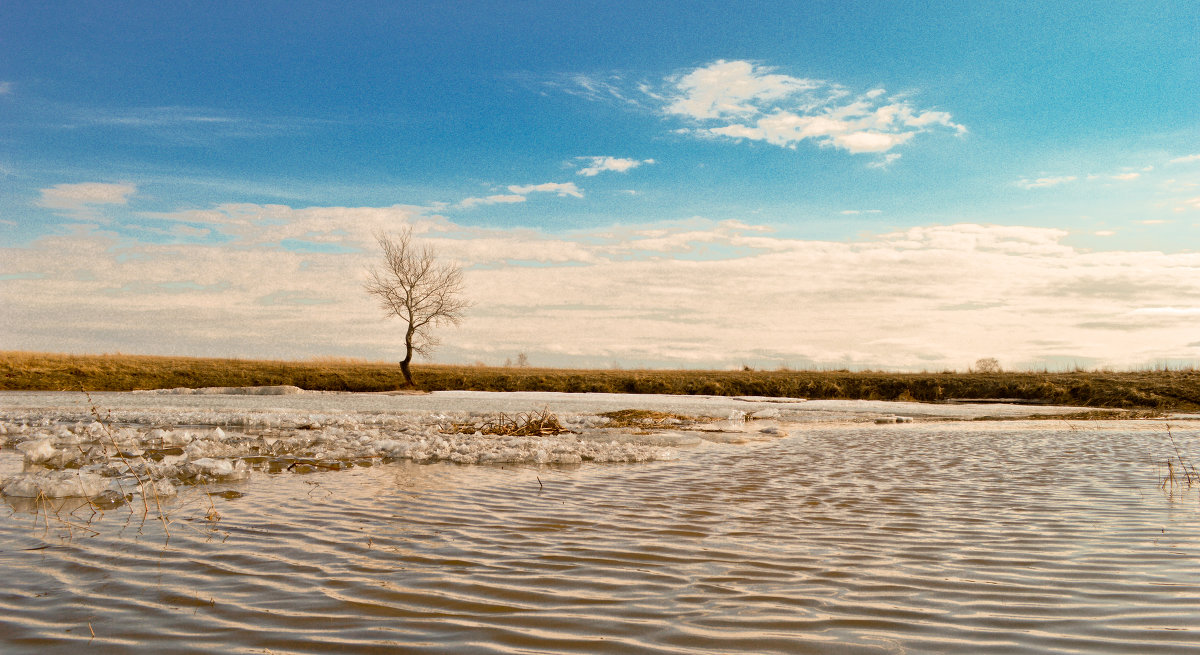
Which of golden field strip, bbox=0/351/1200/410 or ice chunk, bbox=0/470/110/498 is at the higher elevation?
golden field strip, bbox=0/351/1200/410

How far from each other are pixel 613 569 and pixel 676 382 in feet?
137

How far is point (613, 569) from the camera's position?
465 centimetres

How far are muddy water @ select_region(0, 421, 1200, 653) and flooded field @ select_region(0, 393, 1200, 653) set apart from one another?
21 mm

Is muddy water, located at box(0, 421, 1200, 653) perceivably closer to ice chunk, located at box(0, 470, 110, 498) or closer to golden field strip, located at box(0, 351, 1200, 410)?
ice chunk, located at box(0, 470, 110, 498)

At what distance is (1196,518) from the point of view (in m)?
6.64

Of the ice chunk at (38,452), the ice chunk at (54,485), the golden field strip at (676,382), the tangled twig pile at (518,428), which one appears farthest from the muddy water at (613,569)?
the golden field strip at (676,382)

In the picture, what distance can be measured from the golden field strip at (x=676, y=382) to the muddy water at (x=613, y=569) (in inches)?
1238

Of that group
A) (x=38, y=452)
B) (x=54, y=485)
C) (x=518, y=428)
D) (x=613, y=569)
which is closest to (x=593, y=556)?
(x=613, y=569)

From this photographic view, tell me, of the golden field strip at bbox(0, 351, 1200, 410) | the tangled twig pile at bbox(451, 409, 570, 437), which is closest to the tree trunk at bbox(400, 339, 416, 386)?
the golden field strip at bbox(0, 351, 1200, 410)

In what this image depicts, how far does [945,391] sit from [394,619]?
1674 inches

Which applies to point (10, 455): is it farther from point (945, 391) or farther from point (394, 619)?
point (945, 391)

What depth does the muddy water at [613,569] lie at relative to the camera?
3459mm

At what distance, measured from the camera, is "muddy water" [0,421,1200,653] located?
3.46m

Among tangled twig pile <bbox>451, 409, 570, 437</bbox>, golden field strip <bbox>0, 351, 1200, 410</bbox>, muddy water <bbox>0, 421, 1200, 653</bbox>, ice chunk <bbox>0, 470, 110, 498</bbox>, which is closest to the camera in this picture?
muddy water <bbox>0, 421, 1200, 653</bbox>
